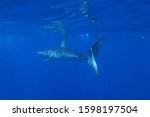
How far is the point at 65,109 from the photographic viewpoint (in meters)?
10.1

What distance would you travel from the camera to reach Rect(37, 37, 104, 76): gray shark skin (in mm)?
14247

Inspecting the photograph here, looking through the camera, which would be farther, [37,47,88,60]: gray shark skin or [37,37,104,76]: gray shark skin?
[37,47,88,60]: gray shark skin

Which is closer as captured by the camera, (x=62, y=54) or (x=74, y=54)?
(x=74, y=54)

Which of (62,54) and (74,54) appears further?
(62,54)

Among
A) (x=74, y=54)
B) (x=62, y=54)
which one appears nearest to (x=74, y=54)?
(x=74, y=54)

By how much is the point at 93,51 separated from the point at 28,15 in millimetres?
12207

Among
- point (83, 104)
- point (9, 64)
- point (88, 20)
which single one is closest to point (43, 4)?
point (88, 20)

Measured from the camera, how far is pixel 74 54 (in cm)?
1576

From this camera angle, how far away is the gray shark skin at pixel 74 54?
14247mm

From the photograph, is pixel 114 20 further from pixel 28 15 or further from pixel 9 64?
pixel 9 64

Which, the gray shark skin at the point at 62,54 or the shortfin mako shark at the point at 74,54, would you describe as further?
the gray shark skin at the point at 62,54

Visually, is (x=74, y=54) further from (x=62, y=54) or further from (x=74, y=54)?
(x=62, y=54)

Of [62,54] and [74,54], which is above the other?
[74,54]

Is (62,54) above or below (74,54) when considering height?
below
